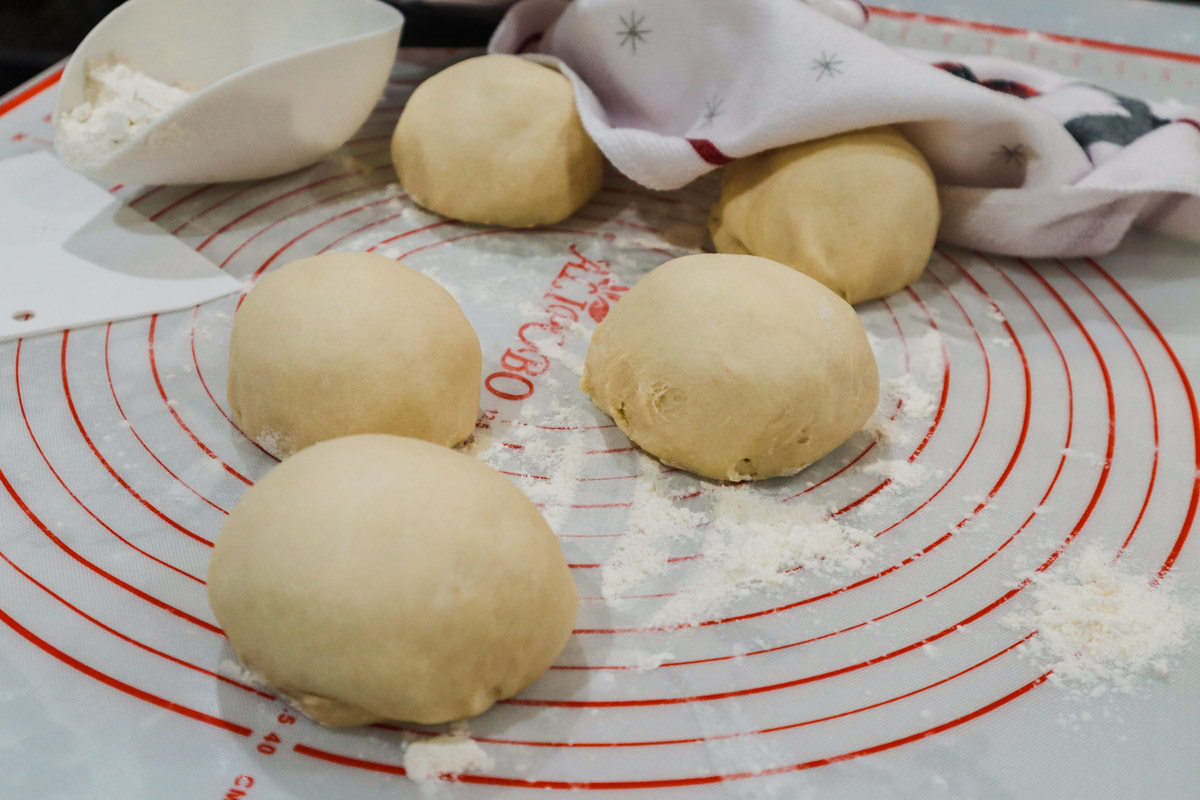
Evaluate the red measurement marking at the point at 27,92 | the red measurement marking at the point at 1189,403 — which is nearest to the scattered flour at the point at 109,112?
the red measurement marking at the point at 27,92

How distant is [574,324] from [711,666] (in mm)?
574

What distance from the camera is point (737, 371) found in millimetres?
984

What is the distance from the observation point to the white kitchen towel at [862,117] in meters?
1.28

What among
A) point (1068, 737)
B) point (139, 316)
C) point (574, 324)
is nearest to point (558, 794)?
point (1068, 737)

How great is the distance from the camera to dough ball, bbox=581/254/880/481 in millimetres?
987

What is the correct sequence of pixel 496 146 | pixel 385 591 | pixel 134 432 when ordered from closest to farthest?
pixel 385 591, pixel 134 432, pixel 496 146

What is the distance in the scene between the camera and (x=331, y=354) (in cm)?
96

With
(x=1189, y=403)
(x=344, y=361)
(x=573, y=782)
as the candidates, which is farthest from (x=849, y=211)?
(x=573, y=782)

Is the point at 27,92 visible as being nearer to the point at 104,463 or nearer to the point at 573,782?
the point at 104,463

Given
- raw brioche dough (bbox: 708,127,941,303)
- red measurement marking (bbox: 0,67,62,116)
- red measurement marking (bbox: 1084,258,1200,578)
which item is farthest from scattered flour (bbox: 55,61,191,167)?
red measurement marking (bbox: 1084,258,1200,578)

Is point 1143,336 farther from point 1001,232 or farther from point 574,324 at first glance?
point 574,324

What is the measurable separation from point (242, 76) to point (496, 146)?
0.36 m

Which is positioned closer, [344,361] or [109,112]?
[344,361]

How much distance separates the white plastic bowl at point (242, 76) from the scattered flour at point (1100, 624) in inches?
46.0
